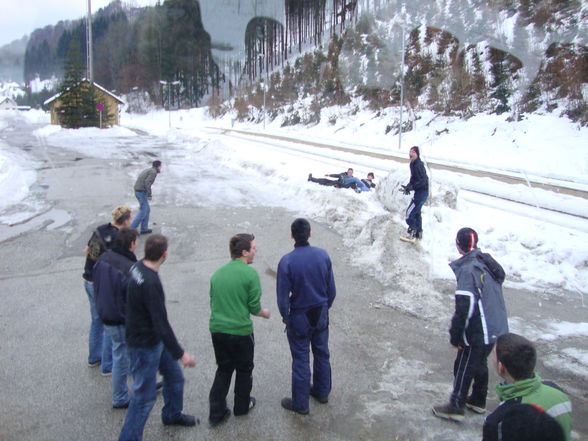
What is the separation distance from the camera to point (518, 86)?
29.4 m

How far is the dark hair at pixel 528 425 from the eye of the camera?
2.12m

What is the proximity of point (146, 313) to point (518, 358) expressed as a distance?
93.4 inches

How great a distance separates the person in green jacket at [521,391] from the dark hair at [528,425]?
14mm

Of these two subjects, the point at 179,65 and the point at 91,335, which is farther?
the point at 179,65

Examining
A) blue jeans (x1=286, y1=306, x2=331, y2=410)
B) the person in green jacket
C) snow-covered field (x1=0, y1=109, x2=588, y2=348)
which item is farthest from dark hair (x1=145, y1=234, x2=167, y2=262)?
snow-covered field (x1=0, y1=109, x2=588, y2=348)

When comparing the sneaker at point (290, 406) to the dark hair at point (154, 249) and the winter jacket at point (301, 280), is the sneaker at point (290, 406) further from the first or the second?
the dark hair at point (154, 249)

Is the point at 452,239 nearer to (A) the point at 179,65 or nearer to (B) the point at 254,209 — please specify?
(B) the point at 254,209

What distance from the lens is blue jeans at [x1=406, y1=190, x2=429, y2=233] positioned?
853cm

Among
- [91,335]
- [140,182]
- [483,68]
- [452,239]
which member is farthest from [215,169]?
[483,68]

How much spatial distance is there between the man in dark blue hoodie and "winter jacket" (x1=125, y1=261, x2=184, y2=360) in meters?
0.98

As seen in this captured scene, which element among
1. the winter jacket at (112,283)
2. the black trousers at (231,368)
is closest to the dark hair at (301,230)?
the black trousers at (231,368)

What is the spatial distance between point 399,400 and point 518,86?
30140mm

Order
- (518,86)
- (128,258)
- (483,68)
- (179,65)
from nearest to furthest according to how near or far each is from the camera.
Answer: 1. (128,258)
2. (518,86)
3. (483,68)
4. (179,65)

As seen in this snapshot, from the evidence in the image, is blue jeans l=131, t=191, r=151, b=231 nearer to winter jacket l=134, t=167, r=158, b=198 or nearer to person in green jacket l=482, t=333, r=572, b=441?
winter jacket l=134, t=167, r=158, b=198
